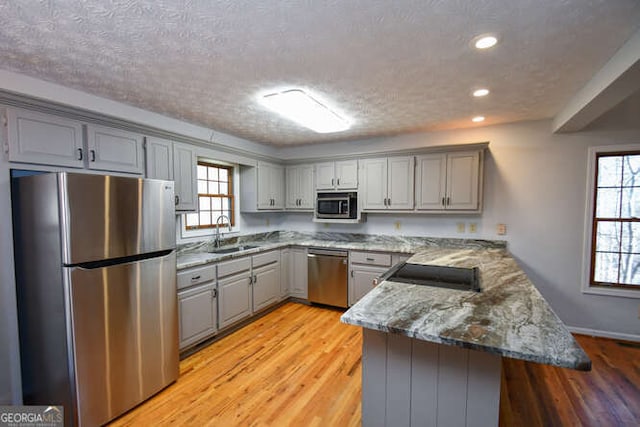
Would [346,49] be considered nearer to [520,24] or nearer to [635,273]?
[520,24]

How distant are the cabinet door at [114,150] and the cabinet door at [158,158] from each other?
6cm

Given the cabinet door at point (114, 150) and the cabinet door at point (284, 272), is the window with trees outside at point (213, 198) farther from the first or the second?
the cabinet door at point (114, 150)

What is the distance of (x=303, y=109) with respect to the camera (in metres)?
2.54

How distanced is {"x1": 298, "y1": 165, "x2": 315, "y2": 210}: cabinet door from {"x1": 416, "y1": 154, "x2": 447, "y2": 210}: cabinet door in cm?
154

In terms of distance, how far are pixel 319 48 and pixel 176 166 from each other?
1.96 meters

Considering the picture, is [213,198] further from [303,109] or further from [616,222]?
[616,222]

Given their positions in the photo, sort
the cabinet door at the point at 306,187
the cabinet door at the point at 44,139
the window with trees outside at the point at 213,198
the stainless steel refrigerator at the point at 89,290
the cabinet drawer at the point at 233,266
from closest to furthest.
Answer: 1. the stainless steel refrigerator at the point at 89,290
2. the cabinet door at the point at 44,139
3. the cabinet drawer at the point at 233,266
4. the window with trees outside at the point at 213,198
5. the cabinet door at the point at 306,187

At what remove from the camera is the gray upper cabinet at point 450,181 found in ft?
10.7

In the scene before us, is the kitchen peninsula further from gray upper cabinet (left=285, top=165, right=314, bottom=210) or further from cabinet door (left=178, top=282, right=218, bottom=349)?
gray upper cabinet (left=285, top=165, right=314, bottom=210)

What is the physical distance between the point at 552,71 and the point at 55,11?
2913 mm

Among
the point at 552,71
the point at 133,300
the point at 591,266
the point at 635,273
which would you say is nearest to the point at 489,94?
the point at 552,71

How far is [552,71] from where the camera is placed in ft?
6.33

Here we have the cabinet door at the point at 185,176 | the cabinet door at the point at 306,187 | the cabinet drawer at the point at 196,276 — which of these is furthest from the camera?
the cabinet door at the point at 306,187

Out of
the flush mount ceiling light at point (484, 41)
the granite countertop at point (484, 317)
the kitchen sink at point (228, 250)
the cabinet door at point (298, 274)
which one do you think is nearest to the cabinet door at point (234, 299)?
the kitchen sink at point (228, 250)
